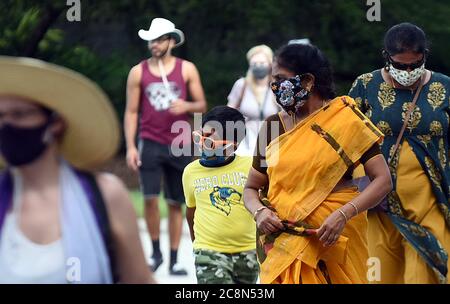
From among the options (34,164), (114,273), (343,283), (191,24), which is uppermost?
(34,164)

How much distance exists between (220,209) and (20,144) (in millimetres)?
2978

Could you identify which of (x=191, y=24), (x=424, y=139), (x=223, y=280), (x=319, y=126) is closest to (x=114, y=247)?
(x=319, y=126)

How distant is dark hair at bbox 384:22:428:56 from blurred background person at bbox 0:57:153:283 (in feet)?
10.3

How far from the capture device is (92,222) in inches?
150

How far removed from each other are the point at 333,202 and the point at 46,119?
7.03 ft

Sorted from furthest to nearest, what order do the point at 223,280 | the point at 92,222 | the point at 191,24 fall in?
the point at 191,24
the point at 223,280
the point at 92,222

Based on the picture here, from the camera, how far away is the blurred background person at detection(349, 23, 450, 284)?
6758mm

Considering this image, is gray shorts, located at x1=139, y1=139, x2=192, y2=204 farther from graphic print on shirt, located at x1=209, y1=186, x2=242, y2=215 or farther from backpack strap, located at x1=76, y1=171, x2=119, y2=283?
backpack strap, located at x1=76, y1=171, x2=119, y2=283

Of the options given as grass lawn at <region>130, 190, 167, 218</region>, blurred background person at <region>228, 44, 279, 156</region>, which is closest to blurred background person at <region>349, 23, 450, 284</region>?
blurred background person at <region>228, 44, 279, 156</region>

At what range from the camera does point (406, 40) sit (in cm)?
672

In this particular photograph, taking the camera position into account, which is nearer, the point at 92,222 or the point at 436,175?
the point at 92,222

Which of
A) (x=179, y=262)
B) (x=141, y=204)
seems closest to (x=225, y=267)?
(x=179, y=262)

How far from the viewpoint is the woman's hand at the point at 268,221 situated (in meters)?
5.68

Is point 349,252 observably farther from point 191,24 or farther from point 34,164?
point 191,24
